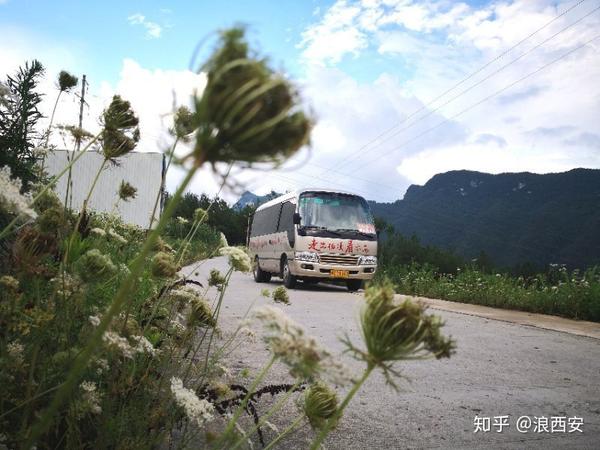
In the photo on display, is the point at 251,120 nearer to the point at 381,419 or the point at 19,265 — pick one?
the point at 19,265

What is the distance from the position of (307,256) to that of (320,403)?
12605mm

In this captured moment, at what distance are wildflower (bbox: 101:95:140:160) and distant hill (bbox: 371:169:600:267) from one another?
270ft

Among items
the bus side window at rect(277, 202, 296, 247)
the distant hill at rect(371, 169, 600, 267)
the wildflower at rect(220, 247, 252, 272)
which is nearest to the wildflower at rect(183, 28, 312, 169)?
the wildflower at rect(220, 247, 252, 272)

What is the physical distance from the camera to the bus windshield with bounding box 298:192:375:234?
1460cm

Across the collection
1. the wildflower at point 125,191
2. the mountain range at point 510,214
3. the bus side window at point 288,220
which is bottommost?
the wildflower at point 125,191

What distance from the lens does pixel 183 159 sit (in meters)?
0.79

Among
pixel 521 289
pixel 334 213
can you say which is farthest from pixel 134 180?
pixel 521 289

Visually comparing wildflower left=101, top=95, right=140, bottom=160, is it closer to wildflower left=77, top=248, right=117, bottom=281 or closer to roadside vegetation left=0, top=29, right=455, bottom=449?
roadside vegetation left=0, top=29, right=455, bottom=449

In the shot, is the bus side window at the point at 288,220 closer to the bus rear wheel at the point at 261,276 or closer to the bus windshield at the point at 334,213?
the bus windshield at the point at 334,213

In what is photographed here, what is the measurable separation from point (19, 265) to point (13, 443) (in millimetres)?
609

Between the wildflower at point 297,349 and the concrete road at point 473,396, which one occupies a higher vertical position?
the wildflower at point 297,349

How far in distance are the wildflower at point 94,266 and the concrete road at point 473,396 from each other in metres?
0.77

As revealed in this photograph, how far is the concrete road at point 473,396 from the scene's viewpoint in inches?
112

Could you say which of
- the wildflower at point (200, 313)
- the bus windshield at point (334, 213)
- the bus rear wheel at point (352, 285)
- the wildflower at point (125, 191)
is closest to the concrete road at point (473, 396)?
the wildflower at point (200, 313)
